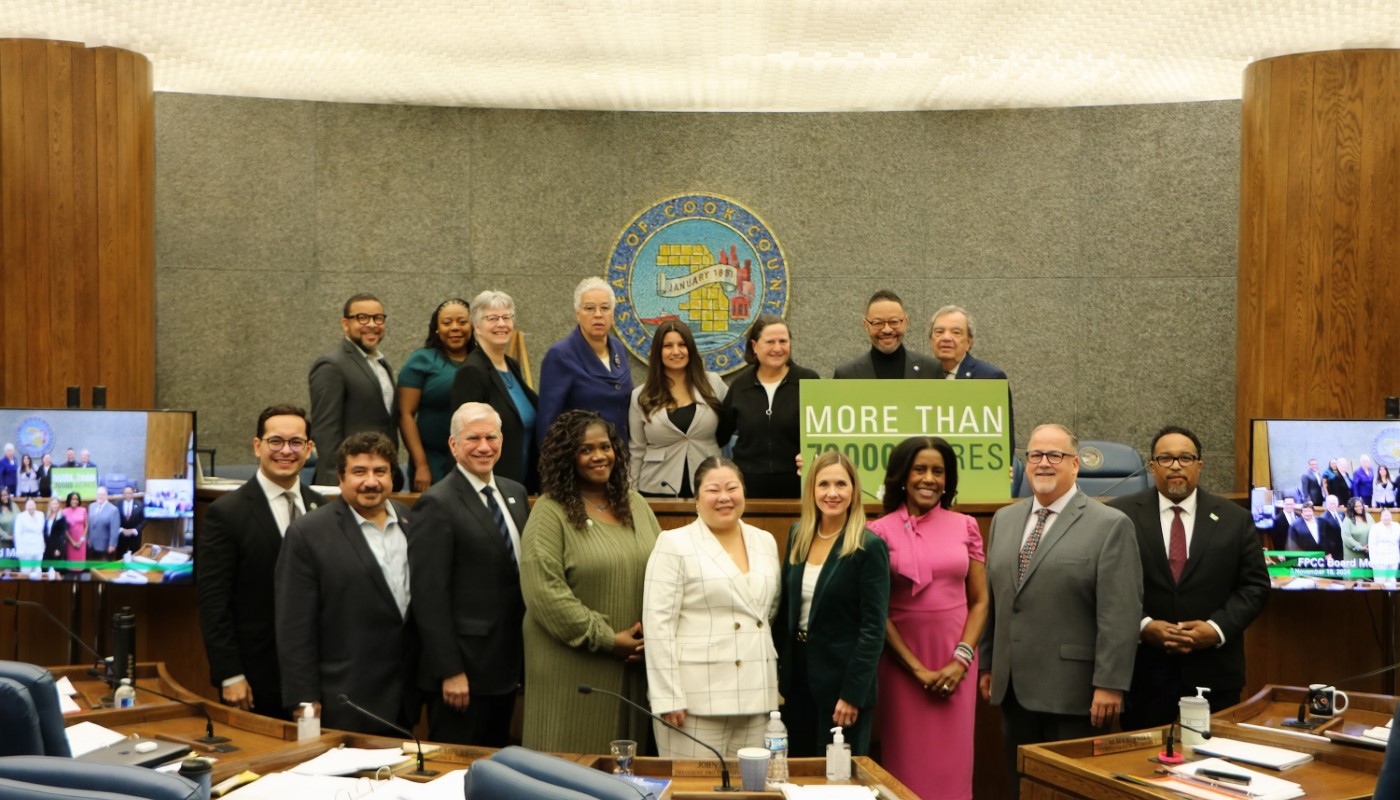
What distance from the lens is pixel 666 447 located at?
17.4ft

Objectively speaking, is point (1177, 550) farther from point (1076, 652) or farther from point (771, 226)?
point (771, 226)

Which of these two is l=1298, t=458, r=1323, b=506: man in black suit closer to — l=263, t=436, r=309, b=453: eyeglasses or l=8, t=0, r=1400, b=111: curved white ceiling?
l=8, t=0, r=1400, b=111: curved white ceiling

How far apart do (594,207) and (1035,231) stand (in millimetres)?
2560

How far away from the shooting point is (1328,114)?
6.05 metres

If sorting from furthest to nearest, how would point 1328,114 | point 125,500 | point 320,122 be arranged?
1. point 320,122
2. point 1328,114
3. point 125,500

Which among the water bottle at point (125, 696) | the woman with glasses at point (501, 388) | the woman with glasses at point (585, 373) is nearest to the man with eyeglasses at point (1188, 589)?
the woman with glasses at point (585, 373)

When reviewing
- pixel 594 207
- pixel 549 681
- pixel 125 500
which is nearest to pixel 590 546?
pixel 549 681

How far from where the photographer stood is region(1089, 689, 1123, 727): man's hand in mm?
4230

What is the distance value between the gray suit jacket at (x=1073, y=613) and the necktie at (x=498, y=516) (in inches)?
62.5

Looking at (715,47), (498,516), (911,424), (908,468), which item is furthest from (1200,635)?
(715,47)

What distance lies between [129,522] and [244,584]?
3.09 ft

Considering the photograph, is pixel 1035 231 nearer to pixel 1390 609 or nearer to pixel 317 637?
pixel 1390 609

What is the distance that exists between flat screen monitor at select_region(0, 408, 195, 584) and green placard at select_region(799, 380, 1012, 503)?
7.72 feet

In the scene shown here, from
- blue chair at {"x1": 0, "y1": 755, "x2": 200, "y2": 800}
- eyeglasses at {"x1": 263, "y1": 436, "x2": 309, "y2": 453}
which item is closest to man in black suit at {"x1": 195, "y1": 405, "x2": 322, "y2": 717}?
eyeglasses at {"x1": 263, "y1": 436, "x2": 309, "y2": 453}
